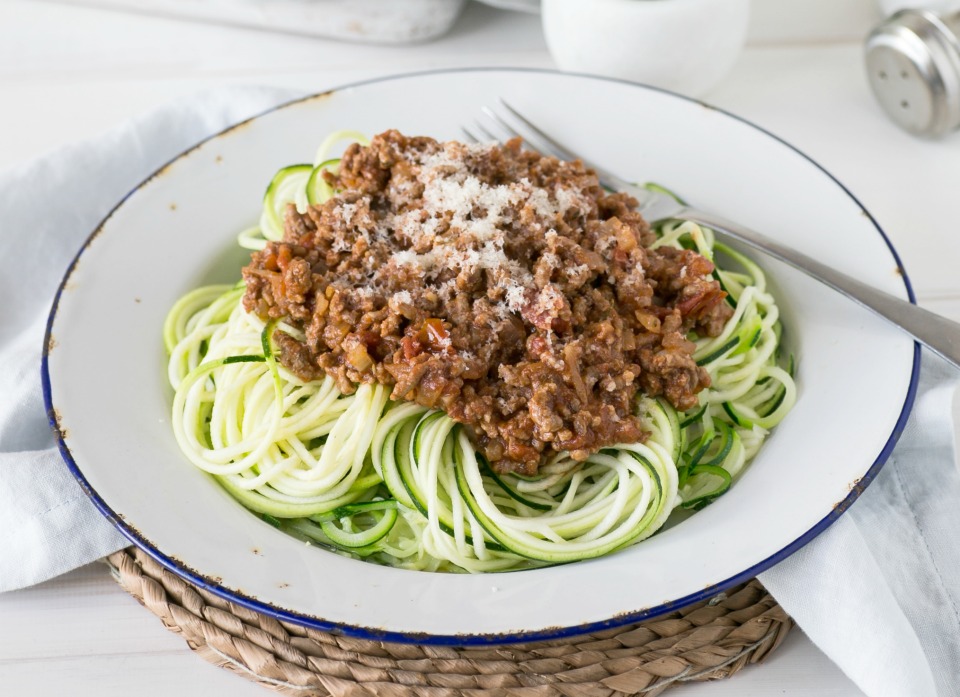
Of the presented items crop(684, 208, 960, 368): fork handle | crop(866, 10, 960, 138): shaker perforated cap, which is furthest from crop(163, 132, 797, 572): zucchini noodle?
crop(866, 10, 960, 138): shaker perforated cap

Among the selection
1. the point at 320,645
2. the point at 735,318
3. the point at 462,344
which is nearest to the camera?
the point at 320,645

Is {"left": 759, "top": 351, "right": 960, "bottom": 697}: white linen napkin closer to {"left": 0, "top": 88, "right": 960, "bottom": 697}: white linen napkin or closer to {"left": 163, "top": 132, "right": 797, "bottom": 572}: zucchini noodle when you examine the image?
{"left": 0, "top": 88, "right": 960, "bottom": 697}: white linen napkin

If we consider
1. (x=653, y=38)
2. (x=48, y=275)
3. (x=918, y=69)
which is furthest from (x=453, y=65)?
(x=48, y=275)

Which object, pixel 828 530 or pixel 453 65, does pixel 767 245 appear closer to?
pixel 828 530

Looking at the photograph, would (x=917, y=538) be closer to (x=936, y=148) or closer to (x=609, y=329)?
(x=609, y=329)

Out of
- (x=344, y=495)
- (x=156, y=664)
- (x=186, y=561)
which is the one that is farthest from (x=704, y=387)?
(x=156, y=664)
